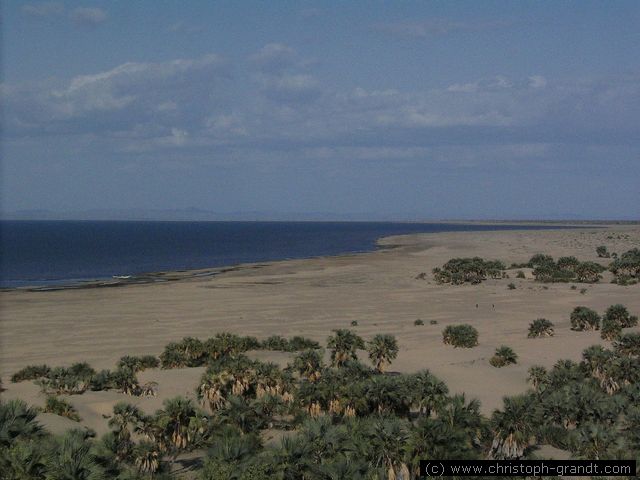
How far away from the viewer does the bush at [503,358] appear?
27172 millimetres

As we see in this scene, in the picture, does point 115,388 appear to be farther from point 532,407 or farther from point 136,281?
point 136,281

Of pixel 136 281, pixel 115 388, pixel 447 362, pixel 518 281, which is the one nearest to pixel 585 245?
pixel 518 281

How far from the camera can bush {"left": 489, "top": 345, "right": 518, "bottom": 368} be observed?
2717cm

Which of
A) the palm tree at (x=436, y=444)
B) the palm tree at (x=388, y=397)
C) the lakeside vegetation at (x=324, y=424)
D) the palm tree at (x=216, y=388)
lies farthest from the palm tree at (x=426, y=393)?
the palm tree at (x=216, y=388)

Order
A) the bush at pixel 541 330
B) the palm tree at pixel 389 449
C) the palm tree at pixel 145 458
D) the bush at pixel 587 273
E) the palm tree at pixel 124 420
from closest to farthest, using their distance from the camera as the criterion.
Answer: the palm tree at pixel 389 449, the palm tree at pixel 145 458, the palm tree at pixel 124 420, the bush at pixel 541 330, the bush at pixel 587 273

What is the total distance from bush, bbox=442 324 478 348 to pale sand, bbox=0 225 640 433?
0.66m

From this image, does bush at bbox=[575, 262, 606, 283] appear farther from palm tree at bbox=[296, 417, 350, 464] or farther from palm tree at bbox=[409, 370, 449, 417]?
palm tree at bbox=[296, 417, 350, 464]

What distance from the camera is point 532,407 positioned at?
15.1 metres

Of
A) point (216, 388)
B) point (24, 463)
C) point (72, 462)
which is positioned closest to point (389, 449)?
point (72, 462)

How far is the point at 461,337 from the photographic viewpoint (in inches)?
1264

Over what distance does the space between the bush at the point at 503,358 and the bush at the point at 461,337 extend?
12.5ft

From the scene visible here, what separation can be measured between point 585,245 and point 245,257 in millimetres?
62691

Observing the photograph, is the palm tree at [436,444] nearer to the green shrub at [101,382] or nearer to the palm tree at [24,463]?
the palm tree at [24,463]

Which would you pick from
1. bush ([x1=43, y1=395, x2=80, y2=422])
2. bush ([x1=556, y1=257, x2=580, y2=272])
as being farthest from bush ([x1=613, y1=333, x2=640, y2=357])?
bush ([x1=556, y1=257, x2=580, y2=272])
